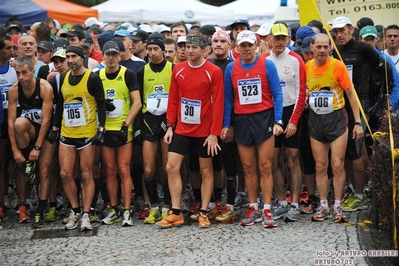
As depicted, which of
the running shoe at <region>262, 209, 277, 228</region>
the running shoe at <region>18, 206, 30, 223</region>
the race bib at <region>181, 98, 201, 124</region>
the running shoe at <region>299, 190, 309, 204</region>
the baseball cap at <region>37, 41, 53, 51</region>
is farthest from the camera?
the baseball cap at <region>37, 41, 53, 51</region>

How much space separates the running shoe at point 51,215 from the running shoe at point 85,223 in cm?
64

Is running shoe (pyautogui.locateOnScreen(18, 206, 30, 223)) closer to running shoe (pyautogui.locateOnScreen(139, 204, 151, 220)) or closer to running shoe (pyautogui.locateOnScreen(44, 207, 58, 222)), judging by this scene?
running shoe (pyautogui.locateOnScreen(44, 207, 58, 222))

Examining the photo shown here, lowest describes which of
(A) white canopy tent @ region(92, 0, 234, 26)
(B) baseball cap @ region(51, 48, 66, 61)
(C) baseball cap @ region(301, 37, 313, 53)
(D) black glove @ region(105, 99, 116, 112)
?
(D) black glove @ region(105, 99, 116, 112)

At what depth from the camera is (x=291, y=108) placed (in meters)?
9.84

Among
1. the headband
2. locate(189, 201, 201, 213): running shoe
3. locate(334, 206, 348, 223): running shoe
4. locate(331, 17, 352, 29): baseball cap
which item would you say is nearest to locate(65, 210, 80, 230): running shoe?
locate(189, 201, 201, 213): running shoe

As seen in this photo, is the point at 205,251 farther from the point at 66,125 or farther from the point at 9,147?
the point at 9,147

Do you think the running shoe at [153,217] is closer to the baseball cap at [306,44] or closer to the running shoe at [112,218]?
the running shoe at [112,218]

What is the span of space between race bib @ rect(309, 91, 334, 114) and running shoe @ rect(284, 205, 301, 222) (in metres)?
1.19

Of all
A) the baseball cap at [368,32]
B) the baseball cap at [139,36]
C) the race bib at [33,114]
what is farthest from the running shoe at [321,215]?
the baseball cap at [139,36]

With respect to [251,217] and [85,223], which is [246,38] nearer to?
[251,217]

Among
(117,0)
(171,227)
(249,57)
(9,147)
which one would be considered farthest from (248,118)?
(117,0)

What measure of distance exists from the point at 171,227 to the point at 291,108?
6.71 ft

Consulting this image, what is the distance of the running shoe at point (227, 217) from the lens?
9703 millimetres

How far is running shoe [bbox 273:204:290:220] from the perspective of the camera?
9812mm
